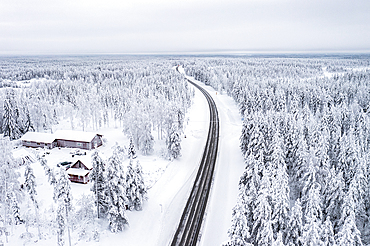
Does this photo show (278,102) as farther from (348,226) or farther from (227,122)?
(348,226)

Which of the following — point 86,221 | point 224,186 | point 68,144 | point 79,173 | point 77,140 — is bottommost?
point 224,186

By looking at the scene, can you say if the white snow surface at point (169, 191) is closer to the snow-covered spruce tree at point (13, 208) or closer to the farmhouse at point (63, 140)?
the snow-covered spruce tree at point (13, 208)

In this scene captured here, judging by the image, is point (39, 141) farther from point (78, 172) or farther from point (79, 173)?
point (79, 173)

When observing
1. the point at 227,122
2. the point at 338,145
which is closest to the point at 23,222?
the point at 338,145

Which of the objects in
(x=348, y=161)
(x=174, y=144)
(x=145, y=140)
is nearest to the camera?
(x=348, y=161)

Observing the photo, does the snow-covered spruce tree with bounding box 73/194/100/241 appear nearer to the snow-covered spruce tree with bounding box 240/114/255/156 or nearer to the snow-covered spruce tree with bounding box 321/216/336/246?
the snow-covered spruce tree with bounding box 321/216/336/246

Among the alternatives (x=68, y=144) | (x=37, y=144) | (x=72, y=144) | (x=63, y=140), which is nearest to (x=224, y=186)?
(x=72, y=144)

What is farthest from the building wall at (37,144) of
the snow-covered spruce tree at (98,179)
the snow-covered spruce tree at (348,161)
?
the snow-covered spruce tree at (348,161)
